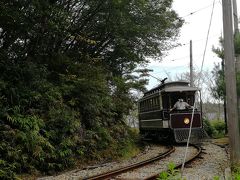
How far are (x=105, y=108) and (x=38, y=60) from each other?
400 cm

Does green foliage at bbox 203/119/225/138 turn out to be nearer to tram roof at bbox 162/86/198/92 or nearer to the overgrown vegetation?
tram roof at bbox 162/86/198/92

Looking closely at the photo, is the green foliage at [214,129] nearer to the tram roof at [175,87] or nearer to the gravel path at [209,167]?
the tram roof at [175,87]

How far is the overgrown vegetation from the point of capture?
39.3ft

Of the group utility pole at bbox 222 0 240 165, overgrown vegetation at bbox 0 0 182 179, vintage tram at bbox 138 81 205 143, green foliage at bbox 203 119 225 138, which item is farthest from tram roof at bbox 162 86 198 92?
utility pole at bbox 222 0 240 165

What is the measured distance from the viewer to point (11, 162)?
431 inches

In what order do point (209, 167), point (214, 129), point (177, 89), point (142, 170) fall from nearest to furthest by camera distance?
1. point (142, 170)
2. point (209, 167)
3. point (177, 89)
4. point (214, 129)

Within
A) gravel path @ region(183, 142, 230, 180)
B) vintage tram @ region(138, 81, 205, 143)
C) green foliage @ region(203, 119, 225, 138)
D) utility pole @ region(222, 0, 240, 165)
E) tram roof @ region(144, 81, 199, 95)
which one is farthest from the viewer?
green foliage @ region(203, 119, 225, 138)

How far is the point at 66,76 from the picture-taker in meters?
16.1

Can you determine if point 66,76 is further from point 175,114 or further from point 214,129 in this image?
point 214,129

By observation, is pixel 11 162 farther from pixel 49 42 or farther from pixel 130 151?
pixel 130 151

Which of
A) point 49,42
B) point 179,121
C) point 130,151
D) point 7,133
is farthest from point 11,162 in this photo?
point 179,121

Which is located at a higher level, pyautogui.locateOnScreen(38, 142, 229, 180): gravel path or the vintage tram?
the vintage tram

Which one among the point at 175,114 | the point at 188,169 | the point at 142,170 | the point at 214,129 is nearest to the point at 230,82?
the point at 188,169

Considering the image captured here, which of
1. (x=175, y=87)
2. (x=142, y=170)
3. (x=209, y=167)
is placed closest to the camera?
(x=142, y=170)
